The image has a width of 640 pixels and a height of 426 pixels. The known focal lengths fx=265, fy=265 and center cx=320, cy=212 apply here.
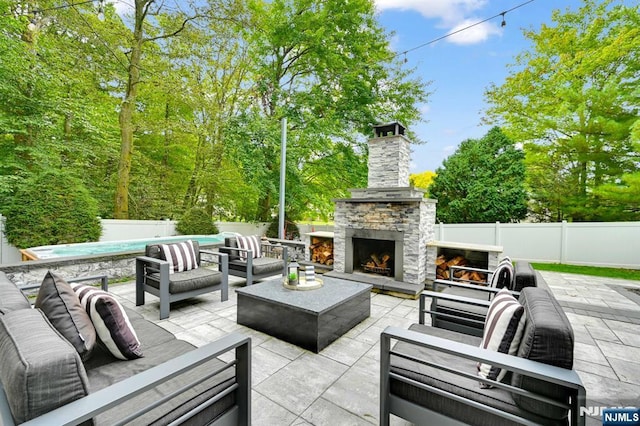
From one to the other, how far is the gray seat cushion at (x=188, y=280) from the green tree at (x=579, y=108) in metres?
9.86

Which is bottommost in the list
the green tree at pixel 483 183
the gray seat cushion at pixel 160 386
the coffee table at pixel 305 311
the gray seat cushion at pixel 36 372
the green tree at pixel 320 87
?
the coffee table at pixel 305 311

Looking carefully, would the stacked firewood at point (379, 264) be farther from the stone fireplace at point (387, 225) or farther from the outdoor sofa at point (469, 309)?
the outdoor sofa at point (469, 309)

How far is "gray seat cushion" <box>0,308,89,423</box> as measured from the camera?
2.94ft

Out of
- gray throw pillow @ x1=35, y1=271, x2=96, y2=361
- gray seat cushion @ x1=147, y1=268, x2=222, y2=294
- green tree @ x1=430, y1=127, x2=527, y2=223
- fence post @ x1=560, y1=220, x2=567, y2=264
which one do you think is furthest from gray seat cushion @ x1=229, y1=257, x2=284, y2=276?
fence post @ x1=560, y1=220, x2=567, y2=264

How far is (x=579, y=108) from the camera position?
24.7ft

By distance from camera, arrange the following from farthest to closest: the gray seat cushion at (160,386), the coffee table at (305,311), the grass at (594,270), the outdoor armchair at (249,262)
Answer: the grass at (594,270), the outdoor armchair at (249,262), the coffee table at (305,311), the gray seat cushion at (160,386)

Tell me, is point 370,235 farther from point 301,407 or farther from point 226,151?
point 226,151

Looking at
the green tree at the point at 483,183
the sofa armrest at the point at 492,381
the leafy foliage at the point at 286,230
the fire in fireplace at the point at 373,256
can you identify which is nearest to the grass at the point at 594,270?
the green tree at the point at 483,183

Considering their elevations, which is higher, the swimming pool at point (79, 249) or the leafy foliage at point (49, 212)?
the leafy foliage at point (49, 212)

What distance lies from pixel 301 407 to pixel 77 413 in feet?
4.68

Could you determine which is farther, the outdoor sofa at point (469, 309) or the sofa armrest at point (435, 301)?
the outdoor sofa at point (469, 309)

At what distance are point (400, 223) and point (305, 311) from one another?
9.43 ft

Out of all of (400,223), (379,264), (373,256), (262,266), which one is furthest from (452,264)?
(262,266)

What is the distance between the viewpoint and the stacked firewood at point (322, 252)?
6.23m
